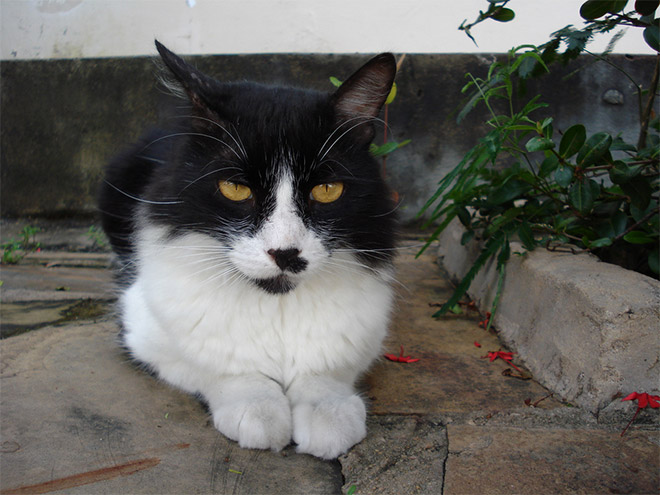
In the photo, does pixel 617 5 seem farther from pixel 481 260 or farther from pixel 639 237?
pixel 481 260

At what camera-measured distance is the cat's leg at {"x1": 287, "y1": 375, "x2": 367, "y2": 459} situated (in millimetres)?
1146

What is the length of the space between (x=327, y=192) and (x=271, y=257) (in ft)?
0.79

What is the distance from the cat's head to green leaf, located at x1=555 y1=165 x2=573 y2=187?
527 mm

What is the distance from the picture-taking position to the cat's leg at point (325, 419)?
115 cm

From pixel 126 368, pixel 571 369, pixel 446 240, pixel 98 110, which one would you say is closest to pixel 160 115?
pixel 98 110

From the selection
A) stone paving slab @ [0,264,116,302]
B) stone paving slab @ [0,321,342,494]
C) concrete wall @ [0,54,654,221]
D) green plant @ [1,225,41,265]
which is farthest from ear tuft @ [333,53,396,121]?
green plant @ [1,225,41,265]

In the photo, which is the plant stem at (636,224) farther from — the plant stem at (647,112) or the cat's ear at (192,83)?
the cat's ear at (192,83)

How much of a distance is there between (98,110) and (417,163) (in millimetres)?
2116

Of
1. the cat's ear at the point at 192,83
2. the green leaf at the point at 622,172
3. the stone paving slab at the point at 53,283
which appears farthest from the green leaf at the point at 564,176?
the stone paving slab at the point at 53,283

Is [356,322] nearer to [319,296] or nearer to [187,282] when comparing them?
[319,296]

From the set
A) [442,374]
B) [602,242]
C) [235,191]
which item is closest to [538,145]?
[602,242]

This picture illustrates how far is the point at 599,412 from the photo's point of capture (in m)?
1.29

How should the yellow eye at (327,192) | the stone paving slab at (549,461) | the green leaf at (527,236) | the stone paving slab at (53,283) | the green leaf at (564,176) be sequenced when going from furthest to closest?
the stone paving slab at (53,283), the green leaf at (527,236), the green leaf at (564,176), the yellow eye at (327,192), the stone paving slab at (549,461)

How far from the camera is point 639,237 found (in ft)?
5.10
